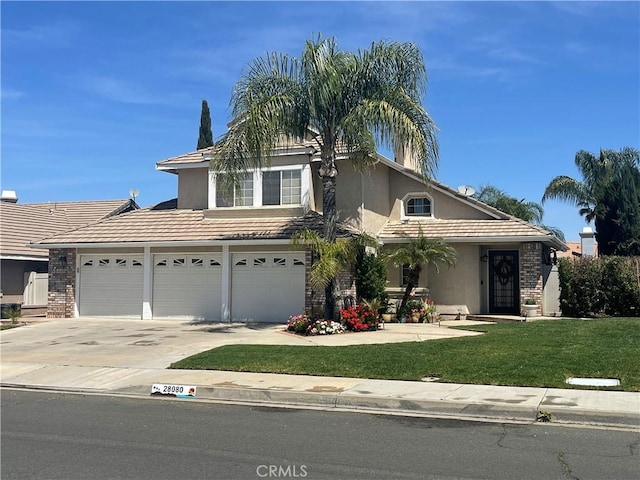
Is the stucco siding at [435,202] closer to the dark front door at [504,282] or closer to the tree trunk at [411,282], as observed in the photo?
the dark front door at [504,282]

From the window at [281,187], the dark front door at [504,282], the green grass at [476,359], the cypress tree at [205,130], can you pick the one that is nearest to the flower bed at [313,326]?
the green grass at [476,359]

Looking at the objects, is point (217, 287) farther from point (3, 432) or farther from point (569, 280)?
point (3, 432)

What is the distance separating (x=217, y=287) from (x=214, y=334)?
3484mm

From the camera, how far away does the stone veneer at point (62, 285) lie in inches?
880

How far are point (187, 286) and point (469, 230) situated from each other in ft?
31.0

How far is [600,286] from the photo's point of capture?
2058 centimetres

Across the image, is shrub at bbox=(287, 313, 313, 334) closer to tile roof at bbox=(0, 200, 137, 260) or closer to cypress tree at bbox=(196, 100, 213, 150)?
tile roof at bbox=(0, 200, 137, 260)

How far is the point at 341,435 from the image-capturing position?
772cm

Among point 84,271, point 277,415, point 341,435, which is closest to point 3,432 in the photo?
point 277,415

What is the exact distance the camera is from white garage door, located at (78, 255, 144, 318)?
71.9 feet

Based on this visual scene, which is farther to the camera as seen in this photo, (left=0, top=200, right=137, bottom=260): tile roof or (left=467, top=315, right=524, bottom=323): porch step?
(left=0, top=200, right=137, bottom=260): tile roof

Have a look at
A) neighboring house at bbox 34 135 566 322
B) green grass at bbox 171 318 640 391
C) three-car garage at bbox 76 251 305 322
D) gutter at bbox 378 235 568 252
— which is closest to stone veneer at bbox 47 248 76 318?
neighboring house at bbox 34 135 566 322

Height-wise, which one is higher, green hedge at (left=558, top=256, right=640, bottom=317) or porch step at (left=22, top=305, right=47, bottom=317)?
green hedge at (left=558, top=256, right=640, bottom=317)

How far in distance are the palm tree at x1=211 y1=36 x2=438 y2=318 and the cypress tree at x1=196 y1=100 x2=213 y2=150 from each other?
56.1 ft
